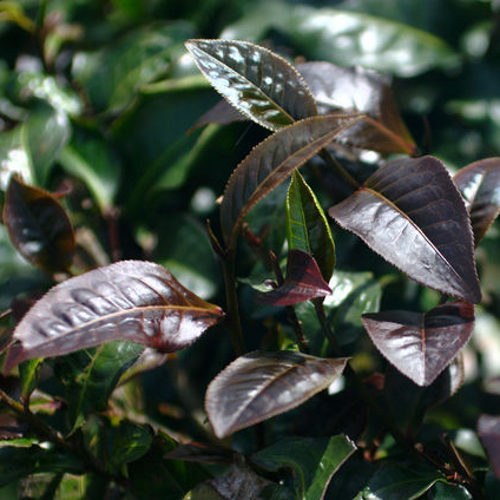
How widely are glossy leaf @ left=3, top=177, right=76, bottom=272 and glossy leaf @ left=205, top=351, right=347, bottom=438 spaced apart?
375 millimetres

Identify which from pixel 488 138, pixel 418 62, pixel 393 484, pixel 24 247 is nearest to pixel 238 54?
pixel 24 247

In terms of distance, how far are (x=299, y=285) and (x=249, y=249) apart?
1.32 ft

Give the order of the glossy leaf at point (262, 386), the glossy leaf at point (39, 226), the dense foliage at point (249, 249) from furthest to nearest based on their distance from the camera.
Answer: the glossy leaf at point (39, 226)
the dense foliage at point (249, 249)
the glossy leaf at point (262, 386)

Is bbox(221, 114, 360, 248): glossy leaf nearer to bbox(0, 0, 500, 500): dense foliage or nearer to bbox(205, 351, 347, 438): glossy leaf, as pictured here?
bbox(0, 0, 500, 500): dense foliage

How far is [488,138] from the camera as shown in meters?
1.35

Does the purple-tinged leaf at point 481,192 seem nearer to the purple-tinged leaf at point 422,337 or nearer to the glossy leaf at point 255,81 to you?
the purple-tinged leaf at point 422,337

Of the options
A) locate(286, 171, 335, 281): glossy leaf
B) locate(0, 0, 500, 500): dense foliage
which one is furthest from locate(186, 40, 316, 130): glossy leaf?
locate(286, 171, 335, 281): glossy leaf

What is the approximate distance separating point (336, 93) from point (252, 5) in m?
0.55

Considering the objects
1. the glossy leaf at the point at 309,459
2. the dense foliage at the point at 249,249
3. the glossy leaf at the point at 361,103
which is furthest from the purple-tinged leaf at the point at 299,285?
the glossy leaf at the point at 361,103

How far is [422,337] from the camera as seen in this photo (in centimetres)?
69

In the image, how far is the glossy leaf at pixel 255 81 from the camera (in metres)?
0.74

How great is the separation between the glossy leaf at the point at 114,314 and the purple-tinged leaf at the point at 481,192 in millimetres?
335

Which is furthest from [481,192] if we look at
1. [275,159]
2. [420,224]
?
[275,159]

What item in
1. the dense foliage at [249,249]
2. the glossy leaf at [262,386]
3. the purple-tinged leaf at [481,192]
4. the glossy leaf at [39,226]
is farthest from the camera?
the glossy leaf at [39,226]
